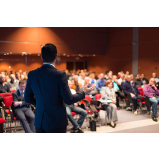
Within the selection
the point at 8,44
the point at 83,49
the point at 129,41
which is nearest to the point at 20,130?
the point at 8,44

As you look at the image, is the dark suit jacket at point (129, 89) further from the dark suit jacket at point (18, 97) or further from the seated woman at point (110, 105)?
the dark suit jacket at point (18, 97)

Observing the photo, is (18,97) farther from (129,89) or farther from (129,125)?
(129,89)

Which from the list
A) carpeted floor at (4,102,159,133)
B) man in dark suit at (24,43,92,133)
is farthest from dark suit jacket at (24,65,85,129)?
carpeted floor at (4,102,159,133)

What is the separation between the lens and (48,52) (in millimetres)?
1817

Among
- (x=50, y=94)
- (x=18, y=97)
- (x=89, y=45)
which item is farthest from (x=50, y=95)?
(x=89, y=45)

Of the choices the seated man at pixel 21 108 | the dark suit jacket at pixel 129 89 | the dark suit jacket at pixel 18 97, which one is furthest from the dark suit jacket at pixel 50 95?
the dark suit jacket at pixel 129 89

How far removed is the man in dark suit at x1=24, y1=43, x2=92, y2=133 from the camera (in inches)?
69.8

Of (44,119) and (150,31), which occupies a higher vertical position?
(150,31)

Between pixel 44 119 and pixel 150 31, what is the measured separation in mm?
11796

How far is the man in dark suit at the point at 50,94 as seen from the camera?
69.8 inches

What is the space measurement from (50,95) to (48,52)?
407 millimetres

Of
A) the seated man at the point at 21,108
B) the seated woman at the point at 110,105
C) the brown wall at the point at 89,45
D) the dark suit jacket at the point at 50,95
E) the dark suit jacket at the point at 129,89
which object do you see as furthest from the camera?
the brown wall at the point at 89,45

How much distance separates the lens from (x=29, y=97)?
1.94 meters
